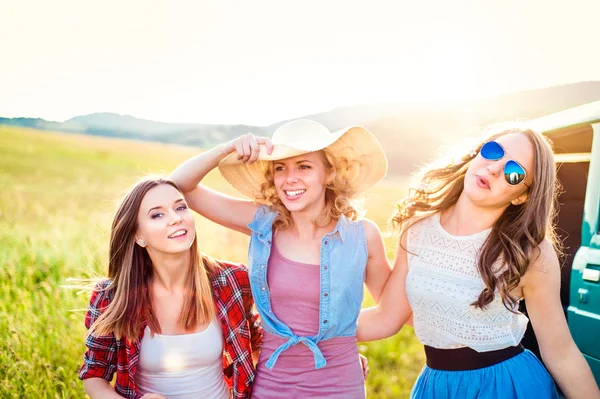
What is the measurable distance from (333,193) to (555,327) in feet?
4.07

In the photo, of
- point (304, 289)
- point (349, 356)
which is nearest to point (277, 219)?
point (304, 289)

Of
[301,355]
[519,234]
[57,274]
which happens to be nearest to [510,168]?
[519,234]

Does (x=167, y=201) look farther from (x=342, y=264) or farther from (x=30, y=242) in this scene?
(x=30, y=242)

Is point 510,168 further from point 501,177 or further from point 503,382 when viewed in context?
point 503,382

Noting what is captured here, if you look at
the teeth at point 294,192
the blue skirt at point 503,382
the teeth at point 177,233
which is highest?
the teeth at point 294,192

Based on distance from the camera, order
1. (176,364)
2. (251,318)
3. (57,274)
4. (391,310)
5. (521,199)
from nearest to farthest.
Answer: (521,199)
(176,364)
(391,310)
(251,318)
(57,274)

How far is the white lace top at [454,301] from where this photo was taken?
7.23ft

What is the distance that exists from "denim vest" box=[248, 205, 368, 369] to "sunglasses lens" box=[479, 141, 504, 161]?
0.75 m

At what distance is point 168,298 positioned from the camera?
2602 mm

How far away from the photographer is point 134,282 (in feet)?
8.38

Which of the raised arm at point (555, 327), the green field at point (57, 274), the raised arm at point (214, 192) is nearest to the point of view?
the raised arm at point (555, 327)

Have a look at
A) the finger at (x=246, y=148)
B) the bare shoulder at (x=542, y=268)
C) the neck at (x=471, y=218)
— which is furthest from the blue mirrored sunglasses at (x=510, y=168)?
the finger at (x=246, y=148)

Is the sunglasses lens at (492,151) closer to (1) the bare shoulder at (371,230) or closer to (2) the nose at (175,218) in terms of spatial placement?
(1) the bare shoulder at (371,230)

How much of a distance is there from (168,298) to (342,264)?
0.91m
